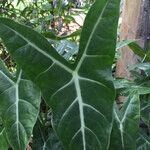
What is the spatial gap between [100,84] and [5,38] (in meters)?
0.20

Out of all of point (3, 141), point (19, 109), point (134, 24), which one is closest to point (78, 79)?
point (19, 109)

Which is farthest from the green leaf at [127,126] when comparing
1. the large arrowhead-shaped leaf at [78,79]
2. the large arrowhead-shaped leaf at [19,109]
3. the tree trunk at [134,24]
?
the tree trunk at [134,24]

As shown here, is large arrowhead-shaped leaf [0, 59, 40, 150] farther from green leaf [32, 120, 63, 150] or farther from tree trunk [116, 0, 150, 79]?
tree trunk [116, 0, 150, 79]

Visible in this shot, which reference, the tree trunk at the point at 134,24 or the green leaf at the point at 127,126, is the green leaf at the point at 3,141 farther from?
the tree trunk at the point at 134,24

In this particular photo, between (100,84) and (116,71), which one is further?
(116,71)

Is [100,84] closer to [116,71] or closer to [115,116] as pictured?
[115,116]

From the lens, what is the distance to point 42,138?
0.92 metres

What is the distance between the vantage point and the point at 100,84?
757mm

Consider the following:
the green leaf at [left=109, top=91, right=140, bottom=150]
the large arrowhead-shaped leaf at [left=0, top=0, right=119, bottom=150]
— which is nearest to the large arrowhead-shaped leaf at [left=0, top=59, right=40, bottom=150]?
the large arrowhead-shaped leaf at [left=0, top=0, right=119, bottom=150]

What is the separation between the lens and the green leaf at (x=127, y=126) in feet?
2.71

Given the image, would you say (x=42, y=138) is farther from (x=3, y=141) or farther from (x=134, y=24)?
(x=134, y=24)

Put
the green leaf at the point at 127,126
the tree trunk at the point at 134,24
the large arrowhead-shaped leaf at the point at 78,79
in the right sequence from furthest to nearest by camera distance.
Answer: the tree trunk at the point at 134,24 < the green leaf at the point at 127,126 < the large arrowhead-shaped leaf at the point at 78,79

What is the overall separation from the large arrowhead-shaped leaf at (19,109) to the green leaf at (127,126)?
171 millimetres

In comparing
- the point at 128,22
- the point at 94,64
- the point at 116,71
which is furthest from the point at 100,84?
the point at 116,71
